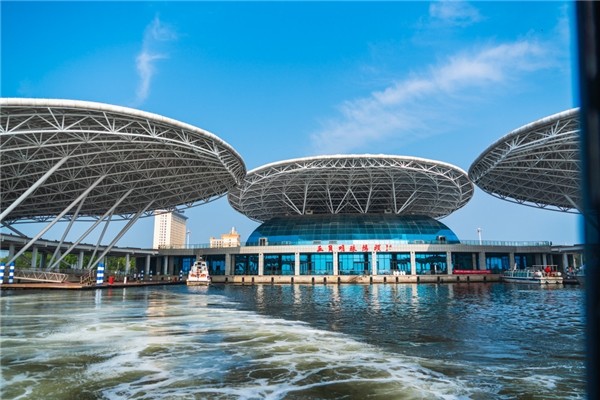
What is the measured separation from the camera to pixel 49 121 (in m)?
39.6

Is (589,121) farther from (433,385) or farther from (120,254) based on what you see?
(120,254)

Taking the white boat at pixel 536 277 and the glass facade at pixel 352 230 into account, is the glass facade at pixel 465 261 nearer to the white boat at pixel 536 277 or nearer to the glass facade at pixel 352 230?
the glass facade at pixel 352 230

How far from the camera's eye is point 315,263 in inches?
3575

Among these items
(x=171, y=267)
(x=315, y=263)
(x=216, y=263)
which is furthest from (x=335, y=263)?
(x=171, y=267)

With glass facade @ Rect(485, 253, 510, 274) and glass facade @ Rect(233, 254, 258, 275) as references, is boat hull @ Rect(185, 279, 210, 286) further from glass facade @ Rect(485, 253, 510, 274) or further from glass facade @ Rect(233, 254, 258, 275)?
glass facade @ Rect(485, 253, 510, 274)

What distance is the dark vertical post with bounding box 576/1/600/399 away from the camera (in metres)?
1.79

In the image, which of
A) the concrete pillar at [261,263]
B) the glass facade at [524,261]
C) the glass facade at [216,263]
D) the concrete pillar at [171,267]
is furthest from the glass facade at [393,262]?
the concrete pillar at [171,267]

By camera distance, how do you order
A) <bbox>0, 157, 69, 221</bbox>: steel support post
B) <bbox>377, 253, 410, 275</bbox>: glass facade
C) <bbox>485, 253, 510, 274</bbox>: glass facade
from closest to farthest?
<bbox>0, 157, 69, 221</bbox>: steel support post
<bbox>377, 253, 410, 275</bbox>: glass facade
<bbox>485, 253, 510, 274</bbox>: glass facade

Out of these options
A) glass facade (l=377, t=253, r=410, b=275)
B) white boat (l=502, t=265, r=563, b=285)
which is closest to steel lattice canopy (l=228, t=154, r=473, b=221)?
glass facade (l=377, t=253, r=410, b=275)

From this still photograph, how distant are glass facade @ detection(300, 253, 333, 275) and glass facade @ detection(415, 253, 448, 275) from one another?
17838 millimetres

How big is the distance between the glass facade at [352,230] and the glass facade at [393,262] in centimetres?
334

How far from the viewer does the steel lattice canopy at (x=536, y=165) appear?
50094mm

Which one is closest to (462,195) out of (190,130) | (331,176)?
(331,176)

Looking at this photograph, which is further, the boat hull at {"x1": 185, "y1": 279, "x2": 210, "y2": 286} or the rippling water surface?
the boat hull at {"x1": 185, "y1": 279, "x2": 210, "y2": 286}
